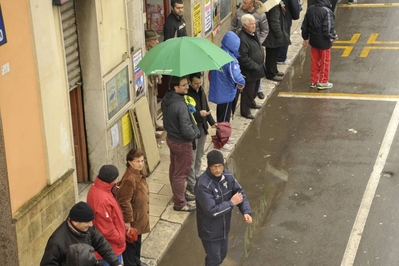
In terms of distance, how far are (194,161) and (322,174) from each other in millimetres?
2020

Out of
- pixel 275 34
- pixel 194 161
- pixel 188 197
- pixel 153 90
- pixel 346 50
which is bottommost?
pixel 346 50

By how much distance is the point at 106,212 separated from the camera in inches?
285

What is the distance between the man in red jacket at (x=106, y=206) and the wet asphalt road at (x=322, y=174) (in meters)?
1.58

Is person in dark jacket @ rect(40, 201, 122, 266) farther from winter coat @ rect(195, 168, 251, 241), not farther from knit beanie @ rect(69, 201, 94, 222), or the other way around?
winter coat @ rect(195, 168, 251, 241)

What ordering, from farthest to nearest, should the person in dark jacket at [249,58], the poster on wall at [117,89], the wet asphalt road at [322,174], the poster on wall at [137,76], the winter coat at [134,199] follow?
the person in dark jacket at [249,58], the poster on wall at [137,76], the poster on wall at [117,89], the wet asphalt road at [322,174], the winter coat at [134,199]

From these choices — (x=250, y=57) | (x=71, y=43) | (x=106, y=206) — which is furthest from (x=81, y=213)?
(x=250, y=57)

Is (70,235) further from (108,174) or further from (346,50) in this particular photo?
(346,50)

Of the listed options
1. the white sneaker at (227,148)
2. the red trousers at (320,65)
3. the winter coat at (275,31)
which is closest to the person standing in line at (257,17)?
the winter coat at (275,31)

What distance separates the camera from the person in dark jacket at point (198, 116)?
950 cm

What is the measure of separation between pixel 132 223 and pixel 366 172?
13.8ft

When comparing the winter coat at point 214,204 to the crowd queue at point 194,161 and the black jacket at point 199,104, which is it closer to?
the crowd queue at point 194,161

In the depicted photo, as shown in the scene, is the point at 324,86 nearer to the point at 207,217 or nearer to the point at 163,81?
the point at 163,81

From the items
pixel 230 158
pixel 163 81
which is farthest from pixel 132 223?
pixel 163 81

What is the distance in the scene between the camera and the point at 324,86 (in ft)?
46.2
